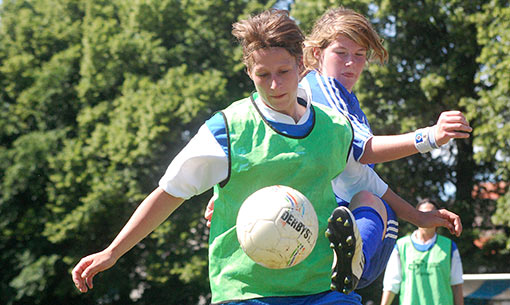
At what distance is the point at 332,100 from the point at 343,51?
1.63 ft

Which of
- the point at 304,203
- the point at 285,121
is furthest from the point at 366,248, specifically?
the point at 285,121

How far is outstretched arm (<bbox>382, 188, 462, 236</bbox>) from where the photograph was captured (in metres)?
3.86

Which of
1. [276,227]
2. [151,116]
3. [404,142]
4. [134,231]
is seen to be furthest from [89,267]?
[151,116]

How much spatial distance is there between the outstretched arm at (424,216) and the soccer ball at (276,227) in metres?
1.04

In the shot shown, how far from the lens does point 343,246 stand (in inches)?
119

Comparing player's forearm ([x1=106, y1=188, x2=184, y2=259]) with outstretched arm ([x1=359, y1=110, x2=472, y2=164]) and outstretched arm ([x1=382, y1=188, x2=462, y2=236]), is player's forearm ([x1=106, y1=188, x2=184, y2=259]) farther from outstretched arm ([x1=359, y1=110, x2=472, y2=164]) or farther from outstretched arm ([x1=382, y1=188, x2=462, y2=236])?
outstretched arm ([x1=382, y1=188, x2=462, y2=236])

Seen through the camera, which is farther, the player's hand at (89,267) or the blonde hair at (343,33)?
the blonde hair at (343,33)

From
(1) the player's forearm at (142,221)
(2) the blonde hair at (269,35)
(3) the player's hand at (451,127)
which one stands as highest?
(2) the blonde hair at (269,35)

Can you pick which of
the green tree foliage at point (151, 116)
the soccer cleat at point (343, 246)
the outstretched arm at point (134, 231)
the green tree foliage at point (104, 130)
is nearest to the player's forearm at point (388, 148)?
the soccer cleat at point (343, 246)

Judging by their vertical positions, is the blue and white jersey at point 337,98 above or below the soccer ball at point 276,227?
above

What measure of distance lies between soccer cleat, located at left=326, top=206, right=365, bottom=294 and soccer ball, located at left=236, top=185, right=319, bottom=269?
0.34ft

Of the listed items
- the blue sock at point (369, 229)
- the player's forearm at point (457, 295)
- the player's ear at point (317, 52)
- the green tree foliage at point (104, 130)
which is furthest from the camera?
the green tree foliage at point (104, 130)

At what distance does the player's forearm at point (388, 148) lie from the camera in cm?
346

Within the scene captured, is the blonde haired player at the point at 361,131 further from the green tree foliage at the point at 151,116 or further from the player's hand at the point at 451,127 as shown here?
the green tree foliage at the point at 151,116
